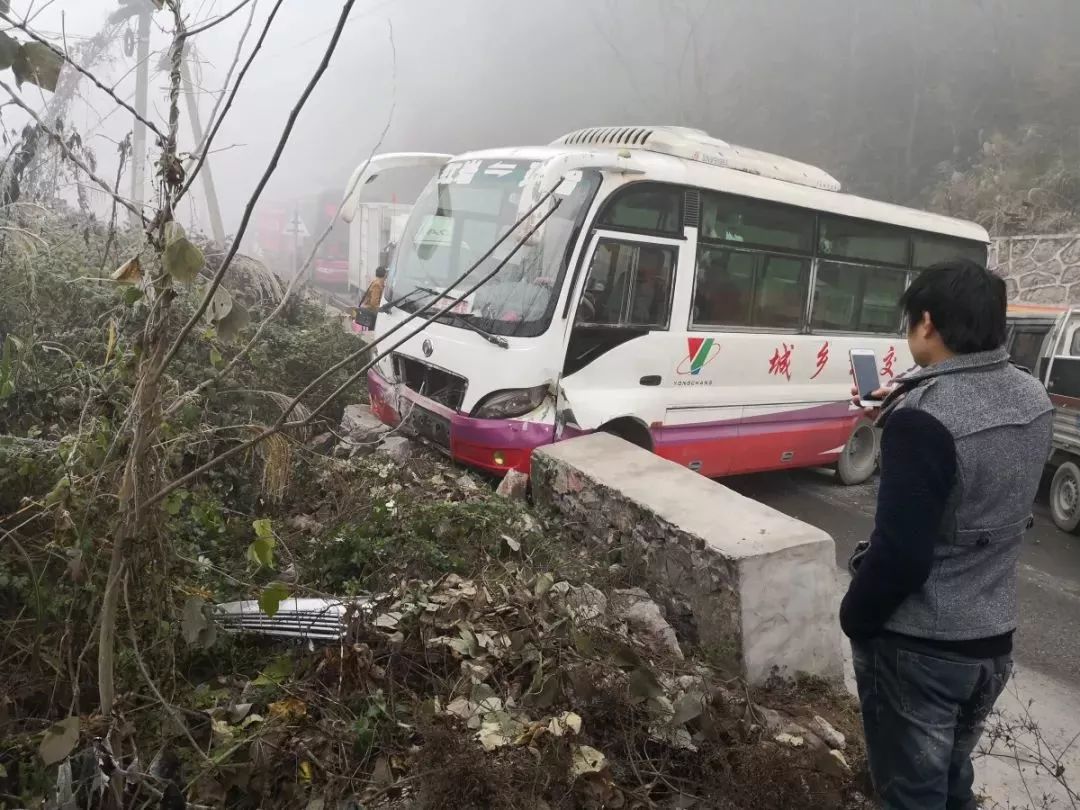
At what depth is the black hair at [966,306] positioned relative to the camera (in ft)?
6.63

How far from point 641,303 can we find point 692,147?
152 centimetres

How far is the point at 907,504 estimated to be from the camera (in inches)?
75.0

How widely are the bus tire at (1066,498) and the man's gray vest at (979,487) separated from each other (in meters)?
6.20

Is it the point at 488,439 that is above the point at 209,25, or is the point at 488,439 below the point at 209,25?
below

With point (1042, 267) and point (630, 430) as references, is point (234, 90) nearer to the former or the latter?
point (630, 430)

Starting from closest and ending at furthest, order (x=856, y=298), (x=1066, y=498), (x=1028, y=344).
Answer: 1. (x=1066, y=498)
2. (x=856, y=298)
3. (x=1028, y=344)

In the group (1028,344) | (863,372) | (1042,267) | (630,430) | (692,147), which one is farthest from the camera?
(1042,267)

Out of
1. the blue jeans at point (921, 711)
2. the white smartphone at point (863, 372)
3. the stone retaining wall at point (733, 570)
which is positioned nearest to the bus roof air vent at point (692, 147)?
the white smartphone at point (863, 372)

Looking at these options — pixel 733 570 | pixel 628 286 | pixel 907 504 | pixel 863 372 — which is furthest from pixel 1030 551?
pixel 907 504

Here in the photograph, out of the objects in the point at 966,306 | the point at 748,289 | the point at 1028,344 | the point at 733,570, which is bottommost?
the point at 733,570

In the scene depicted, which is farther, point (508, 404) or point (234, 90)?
point (508, 404)

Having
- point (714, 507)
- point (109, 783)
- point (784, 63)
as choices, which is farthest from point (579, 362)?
point (784, 63)

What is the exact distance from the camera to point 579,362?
5379 millimetres

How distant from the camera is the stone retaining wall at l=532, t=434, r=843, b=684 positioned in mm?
3369
